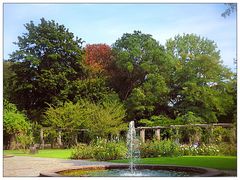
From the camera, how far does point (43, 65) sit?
1970 centimetres

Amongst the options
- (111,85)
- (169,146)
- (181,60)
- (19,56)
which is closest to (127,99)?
(111,85)

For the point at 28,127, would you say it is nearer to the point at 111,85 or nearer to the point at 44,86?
the point at 44,86

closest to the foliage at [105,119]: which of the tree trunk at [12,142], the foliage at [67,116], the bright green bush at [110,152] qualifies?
the foliage at [67,116]

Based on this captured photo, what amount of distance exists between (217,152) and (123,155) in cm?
301

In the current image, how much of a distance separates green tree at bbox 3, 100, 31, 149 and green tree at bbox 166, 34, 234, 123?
7427 millimetres

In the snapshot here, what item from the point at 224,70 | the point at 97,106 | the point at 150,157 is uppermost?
the point at 224,70

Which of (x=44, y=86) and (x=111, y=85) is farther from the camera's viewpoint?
(x=111, y=85)

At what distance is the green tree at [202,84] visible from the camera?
20.0 meters

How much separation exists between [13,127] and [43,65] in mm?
3276

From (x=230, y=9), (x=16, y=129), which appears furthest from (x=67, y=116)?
(x=230, y=9)

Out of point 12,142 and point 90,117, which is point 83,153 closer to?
point 90,117

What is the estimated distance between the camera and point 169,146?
44.5 ft

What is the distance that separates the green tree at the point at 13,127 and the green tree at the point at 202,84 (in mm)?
7427

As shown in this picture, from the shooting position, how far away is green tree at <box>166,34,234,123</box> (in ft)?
65.5
